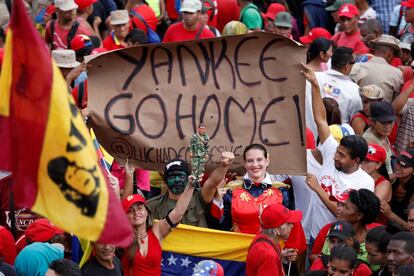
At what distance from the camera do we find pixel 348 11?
48.9 feet

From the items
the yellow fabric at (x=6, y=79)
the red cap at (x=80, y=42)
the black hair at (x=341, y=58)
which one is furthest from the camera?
the red cap at (x=80, y=42)

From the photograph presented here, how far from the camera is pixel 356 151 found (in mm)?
10070

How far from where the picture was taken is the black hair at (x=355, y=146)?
10.1 meters

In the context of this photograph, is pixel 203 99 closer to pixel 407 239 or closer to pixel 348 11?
pixel 407 239

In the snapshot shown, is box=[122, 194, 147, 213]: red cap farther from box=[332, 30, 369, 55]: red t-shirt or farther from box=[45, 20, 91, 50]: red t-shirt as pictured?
box=[332, 30, 369, 55]: red t-shirt

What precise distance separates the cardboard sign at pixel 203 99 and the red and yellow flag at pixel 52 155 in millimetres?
3781

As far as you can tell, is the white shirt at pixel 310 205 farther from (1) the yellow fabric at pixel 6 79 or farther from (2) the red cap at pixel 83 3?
(2) the red cap at pixel 83 3

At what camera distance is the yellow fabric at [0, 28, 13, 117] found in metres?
6.41

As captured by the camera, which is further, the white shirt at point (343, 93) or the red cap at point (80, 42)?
the red cap at point (80, 42)

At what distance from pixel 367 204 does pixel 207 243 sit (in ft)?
4.18

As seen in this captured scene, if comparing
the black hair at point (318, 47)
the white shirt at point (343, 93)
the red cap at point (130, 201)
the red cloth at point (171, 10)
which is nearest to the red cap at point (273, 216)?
the red cap at point (130, 201)

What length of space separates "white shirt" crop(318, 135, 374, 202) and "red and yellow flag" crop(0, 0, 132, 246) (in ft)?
13.6

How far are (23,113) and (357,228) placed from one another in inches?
155

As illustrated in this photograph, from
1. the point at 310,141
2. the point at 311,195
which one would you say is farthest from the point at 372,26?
the point at 311,195
